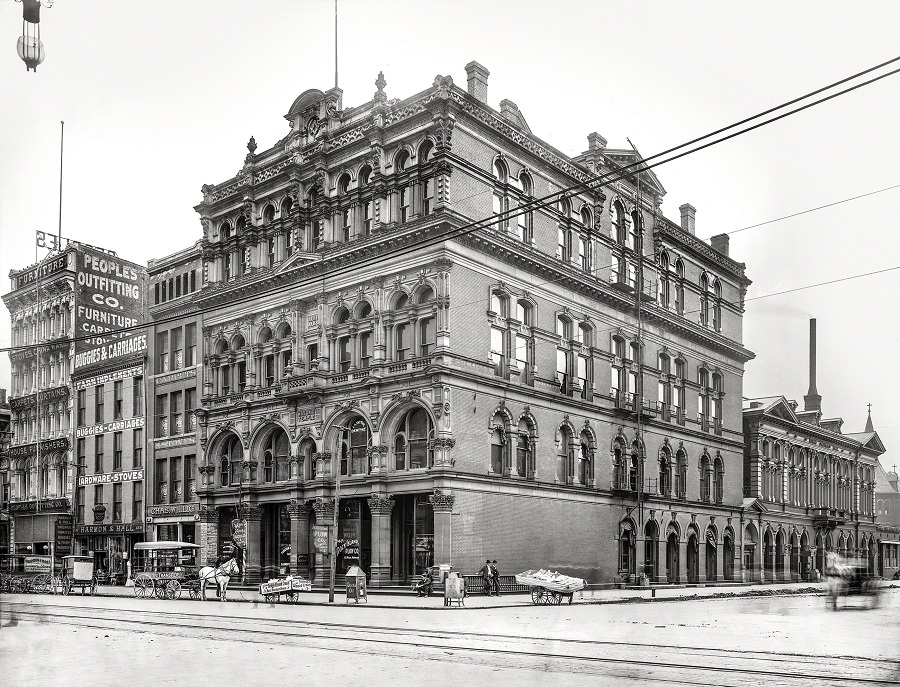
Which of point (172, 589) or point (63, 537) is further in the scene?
point (63, 537)

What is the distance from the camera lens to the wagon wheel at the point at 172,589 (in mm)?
44656

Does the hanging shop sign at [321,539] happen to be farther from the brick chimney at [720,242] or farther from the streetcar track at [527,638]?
the brick chimney at [720,242]

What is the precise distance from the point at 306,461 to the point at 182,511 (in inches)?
492

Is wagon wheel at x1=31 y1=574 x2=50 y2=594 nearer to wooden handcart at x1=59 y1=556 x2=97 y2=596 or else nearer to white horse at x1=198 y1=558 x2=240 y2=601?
wooden handcart at x1=59 y1=556 x2=97 y2=596

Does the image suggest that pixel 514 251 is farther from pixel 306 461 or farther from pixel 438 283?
pixel 306 461

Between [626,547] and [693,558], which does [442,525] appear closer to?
[626,547]

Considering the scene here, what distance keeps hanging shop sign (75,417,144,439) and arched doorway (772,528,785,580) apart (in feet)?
150

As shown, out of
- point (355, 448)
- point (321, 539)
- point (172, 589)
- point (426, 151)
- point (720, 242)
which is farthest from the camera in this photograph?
point (720, 242)

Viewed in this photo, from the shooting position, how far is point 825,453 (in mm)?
73688

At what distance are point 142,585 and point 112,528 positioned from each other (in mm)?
18125

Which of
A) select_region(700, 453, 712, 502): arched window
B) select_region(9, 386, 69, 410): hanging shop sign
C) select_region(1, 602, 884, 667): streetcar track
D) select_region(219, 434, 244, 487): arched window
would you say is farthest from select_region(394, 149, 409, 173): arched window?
select_region(9, 386, 69, 410): hanging shop sign

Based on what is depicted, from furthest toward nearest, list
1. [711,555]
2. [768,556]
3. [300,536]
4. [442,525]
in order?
[768,556], [711,555], [300,536], [442,525]

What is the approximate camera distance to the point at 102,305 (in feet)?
233

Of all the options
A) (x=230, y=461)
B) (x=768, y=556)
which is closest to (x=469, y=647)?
(x=230, y=461)
